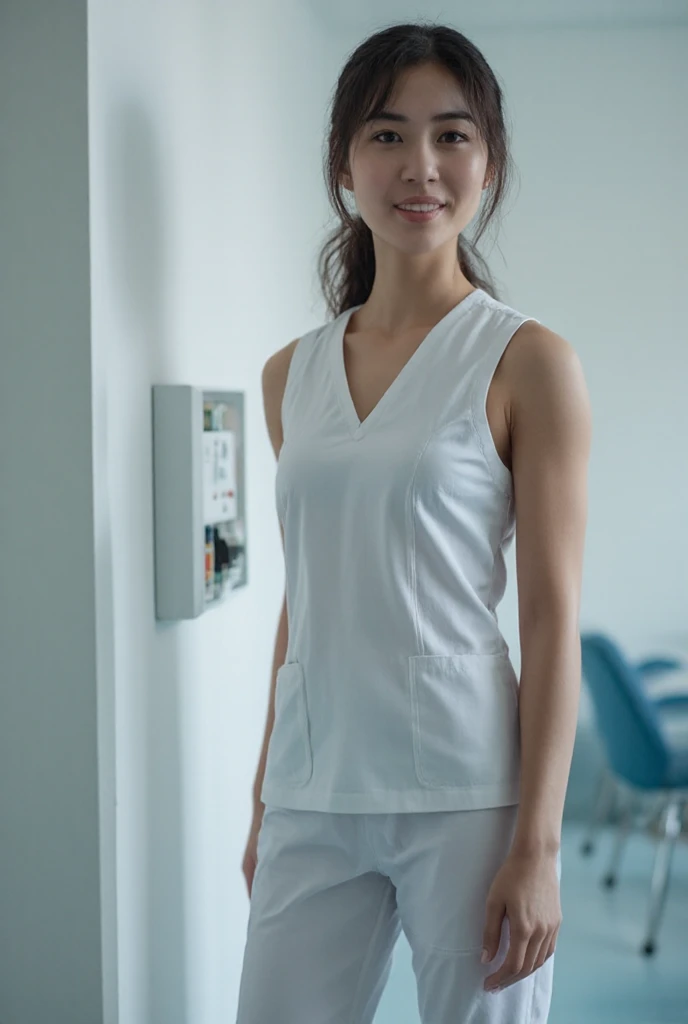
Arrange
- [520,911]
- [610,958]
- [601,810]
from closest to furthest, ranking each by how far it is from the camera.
A: [520,911] → [610,958] → [601,810]

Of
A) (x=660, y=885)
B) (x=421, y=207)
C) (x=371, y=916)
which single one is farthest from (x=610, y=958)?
(x=421, y=207)

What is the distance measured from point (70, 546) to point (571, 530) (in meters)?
0.52

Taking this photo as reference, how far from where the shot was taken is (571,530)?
1.09m

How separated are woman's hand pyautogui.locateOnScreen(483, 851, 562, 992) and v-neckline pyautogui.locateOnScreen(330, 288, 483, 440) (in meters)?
0.45

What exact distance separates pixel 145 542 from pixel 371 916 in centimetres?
52

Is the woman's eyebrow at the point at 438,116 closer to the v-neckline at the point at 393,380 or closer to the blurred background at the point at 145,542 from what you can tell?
the v-neckline at the point at 393,380

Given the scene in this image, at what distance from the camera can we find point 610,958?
252cm

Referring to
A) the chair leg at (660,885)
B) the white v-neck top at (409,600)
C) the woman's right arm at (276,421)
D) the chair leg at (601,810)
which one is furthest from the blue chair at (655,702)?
the white v-neck top at (409,600)

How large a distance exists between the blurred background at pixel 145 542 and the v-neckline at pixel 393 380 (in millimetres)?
253

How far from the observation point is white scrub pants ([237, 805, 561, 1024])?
1.08 meters

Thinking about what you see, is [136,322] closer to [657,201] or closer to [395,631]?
[395,631]

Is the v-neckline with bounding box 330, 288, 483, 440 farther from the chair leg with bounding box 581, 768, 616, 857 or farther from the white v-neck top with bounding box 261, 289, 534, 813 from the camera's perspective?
the chair leg with bounding box 581, 768, 616, 857

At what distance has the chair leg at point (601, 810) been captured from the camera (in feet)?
10.8

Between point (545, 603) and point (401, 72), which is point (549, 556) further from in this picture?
point (401, 72)
